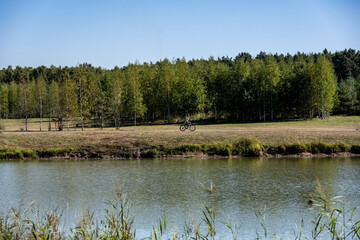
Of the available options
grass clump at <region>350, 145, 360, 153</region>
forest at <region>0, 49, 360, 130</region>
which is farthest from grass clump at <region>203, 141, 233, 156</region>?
forest at <region>0, 49, 360, 130</region>

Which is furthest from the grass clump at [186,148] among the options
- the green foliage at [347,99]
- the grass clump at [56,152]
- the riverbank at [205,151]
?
the green foliage at [347,99]

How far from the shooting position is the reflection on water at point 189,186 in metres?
15.2

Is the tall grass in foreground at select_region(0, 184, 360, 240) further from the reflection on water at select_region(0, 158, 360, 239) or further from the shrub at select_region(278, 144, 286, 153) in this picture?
the shrub at select_region(278, 144, 286, 153)

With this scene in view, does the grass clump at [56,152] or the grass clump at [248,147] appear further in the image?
the grass clump at [56,152]

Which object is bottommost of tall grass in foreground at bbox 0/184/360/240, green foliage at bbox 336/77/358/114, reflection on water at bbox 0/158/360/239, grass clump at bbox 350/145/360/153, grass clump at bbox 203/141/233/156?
reflection on water at bbox 0/158/360/239

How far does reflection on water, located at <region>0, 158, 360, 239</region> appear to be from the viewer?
49.9 ft

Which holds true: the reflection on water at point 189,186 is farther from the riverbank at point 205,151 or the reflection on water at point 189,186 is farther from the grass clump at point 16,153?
the grass clump at point 16,153

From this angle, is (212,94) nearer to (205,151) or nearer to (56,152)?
(205,151)

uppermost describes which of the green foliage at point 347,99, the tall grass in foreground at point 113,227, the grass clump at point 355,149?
the green foliage at point 347,99

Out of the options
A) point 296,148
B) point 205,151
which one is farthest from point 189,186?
point 296,148

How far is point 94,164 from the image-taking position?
3145 cm

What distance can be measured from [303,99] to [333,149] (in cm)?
3780

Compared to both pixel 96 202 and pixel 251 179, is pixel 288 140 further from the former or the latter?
pixel 96 202

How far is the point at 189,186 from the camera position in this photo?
70.6ft
